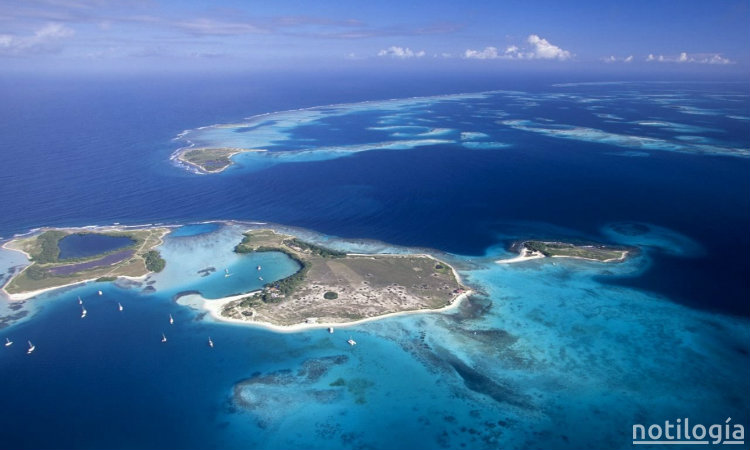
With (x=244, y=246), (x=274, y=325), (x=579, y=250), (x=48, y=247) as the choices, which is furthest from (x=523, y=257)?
(x=48, y=247)

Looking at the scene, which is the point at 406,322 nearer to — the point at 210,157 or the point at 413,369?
the point at 413,369

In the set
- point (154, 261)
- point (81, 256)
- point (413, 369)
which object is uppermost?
point (81, 256)

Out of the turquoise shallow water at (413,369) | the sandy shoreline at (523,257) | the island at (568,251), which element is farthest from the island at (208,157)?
the island at (568,251)

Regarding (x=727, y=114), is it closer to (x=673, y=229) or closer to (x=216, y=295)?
(x=673, y=229)

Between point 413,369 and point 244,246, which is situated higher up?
point 244,246

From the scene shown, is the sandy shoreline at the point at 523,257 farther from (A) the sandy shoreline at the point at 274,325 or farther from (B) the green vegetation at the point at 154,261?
(B) the green vegetation at the point at 154,261

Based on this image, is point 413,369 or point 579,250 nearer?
point 413,369
